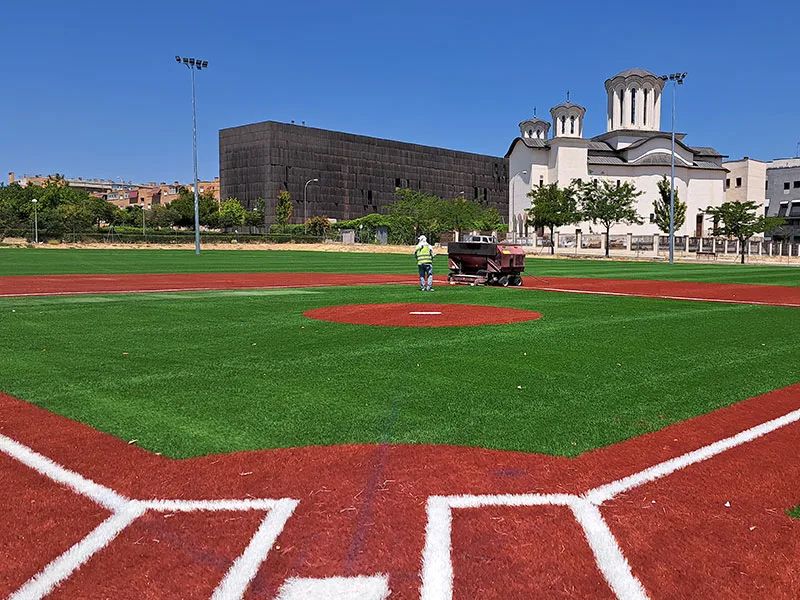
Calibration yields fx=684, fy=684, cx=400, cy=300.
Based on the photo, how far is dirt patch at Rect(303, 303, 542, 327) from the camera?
1338cm

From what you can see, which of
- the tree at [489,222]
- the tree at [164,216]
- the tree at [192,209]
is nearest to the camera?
the tree at [489,222]

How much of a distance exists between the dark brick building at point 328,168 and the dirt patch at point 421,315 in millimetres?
109527

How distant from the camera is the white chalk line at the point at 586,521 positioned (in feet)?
11.5

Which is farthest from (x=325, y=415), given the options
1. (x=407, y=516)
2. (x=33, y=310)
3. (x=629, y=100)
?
(x=629, y=100)

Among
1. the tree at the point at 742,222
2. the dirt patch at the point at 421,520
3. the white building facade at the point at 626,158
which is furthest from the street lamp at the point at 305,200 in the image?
the dirt patch at the point at 421,520

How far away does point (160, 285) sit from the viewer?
24.0 metres

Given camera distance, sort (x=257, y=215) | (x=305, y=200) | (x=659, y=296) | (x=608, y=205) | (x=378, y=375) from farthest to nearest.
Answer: (x=305, y=200) → (x=257, y=215) → (x=608, y=205) → (x=659, y=296) → (x=378, y=375)

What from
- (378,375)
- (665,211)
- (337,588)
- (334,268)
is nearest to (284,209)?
(665,211)

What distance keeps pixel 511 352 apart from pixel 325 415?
425cm

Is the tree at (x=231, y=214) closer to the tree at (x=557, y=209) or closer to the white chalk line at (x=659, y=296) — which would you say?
the tree at (x=557, y=209)

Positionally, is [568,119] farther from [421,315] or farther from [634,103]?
[421,315]

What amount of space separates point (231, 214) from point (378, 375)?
358ft

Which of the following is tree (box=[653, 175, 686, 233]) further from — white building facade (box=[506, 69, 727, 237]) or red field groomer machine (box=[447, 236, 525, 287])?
red field groomer machine (box=[447, 236, 525, 287])

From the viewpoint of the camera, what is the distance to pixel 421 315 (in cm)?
1464
